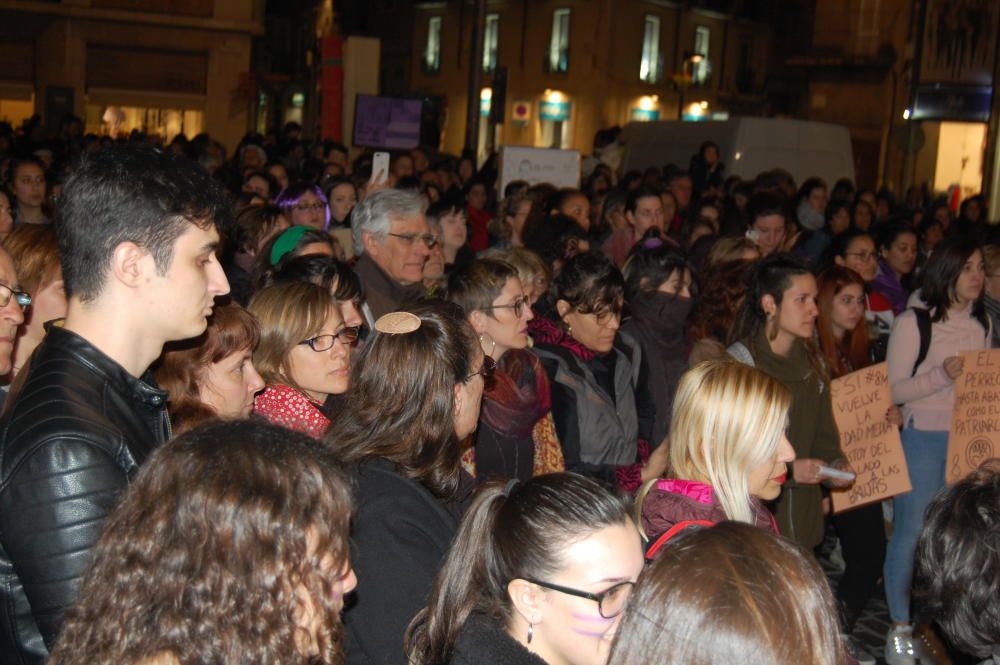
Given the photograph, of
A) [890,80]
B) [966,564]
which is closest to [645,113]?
[890,80]

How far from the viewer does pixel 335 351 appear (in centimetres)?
404

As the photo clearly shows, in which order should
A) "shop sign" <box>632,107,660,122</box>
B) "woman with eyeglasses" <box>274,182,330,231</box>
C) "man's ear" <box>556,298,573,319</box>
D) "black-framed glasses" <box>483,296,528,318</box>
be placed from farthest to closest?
1. "shop sign" <box>632,107,660,122</box>
2. "woman with eyeglasses" <box>274,182,330,231</box>
3. "man's ear" <box>556,298,573,319</box>
4. "black-framed glasses" <box>483,296,528,318</box>

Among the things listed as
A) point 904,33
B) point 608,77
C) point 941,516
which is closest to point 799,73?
point 608,77

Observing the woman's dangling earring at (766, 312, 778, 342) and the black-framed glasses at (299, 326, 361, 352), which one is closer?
the black-framed glasses at (299, 326, 361, 352)

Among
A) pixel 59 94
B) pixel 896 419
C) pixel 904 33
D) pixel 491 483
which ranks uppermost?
pixel 904 33

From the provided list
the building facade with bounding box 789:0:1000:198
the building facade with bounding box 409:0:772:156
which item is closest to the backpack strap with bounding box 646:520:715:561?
the building facade with bounding box 789:0:1000:198

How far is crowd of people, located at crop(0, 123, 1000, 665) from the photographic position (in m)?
1.79

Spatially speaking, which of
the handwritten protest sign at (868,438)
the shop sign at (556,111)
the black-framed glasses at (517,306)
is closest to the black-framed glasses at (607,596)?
the black-framed glasses at (517,306)

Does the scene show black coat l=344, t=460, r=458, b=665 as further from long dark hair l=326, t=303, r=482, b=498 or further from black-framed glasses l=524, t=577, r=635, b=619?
black-framed glasses l=524, t=577, r=635, b=619

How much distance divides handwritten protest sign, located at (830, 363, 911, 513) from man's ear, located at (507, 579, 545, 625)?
12.5ft

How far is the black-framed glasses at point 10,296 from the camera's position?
374 centimetres

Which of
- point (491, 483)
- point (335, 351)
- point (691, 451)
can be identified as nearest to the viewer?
point (491, 483)

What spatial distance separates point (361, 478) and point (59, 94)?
2507 cm

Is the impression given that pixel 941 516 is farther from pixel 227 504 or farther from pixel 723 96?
pixel 723 96
